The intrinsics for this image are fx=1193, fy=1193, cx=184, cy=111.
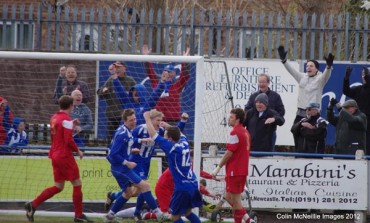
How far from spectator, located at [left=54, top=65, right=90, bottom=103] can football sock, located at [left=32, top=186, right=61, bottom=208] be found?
2.24 m

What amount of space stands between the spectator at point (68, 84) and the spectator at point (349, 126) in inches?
160

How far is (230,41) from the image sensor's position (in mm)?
23141

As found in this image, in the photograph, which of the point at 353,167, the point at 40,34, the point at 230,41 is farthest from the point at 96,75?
the point at 353,167

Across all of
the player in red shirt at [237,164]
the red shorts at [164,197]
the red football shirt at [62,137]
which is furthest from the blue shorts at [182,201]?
the red football shirt at [62,137]

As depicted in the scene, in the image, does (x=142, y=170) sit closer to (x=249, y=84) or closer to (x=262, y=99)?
(x=262, y=99)

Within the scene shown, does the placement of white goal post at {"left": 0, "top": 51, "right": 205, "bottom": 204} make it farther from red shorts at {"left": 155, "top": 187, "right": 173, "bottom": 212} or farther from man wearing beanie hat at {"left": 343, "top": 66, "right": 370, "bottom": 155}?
man wearing beanie hat at {"left": 343, "top": 66, "right": 370, "bottom": 155}

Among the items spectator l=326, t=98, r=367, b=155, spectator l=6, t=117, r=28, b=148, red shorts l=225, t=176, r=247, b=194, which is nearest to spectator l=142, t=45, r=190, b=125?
spectator l=6, t=117, r=28, b=148

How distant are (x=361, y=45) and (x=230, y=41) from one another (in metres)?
2.54

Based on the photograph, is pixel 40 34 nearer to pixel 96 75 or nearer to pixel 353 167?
pixel 96 75

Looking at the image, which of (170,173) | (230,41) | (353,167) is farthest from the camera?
(230,41)

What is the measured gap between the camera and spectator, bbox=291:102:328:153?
766 inches

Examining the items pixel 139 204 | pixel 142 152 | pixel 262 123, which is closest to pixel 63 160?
pixel 142 152

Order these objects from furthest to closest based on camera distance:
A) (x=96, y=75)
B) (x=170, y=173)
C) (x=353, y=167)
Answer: (x=96, y=75) < (x=353, y=167) < (x=170, y=173)

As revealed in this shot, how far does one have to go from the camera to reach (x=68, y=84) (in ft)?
64.7
